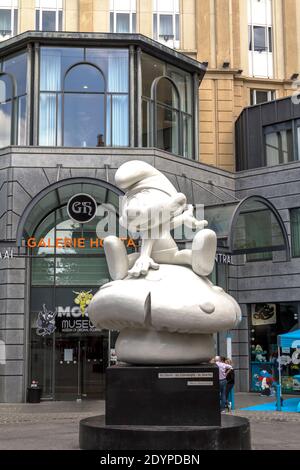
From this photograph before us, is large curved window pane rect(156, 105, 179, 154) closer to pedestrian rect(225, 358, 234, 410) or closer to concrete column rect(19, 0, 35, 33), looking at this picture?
concrete column rect(19, 0, 35, 33)

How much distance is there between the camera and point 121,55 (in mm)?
22969

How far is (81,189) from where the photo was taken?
21.2m

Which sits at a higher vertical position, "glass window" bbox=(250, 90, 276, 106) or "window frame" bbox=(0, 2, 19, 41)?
"window frame" bbox=(0, 2, 19, 41)

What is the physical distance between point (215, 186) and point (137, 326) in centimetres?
1577

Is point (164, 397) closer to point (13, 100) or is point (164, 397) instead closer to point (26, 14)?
point (13, 100)

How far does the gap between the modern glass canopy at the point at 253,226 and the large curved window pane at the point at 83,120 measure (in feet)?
15.9

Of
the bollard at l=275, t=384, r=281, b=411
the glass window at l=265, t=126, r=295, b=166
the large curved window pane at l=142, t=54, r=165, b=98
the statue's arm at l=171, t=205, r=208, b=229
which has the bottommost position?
the bollard at l=275, t=384, r=281, b=411

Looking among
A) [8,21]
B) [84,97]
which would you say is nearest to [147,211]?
[84,97]

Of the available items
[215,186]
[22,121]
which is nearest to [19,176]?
[22,121]

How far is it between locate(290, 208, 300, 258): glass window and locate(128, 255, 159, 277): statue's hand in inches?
608

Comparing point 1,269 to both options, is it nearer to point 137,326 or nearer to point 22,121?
point 22,121

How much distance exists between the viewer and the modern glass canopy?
2089cm

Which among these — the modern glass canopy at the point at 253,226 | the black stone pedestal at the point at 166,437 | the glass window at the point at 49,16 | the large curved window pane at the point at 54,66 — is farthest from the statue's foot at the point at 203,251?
the glass window at the point at 49,16

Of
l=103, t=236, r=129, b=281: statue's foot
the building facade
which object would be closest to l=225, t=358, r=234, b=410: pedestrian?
l=103, t=236, r=129, b=281: statue's foot
